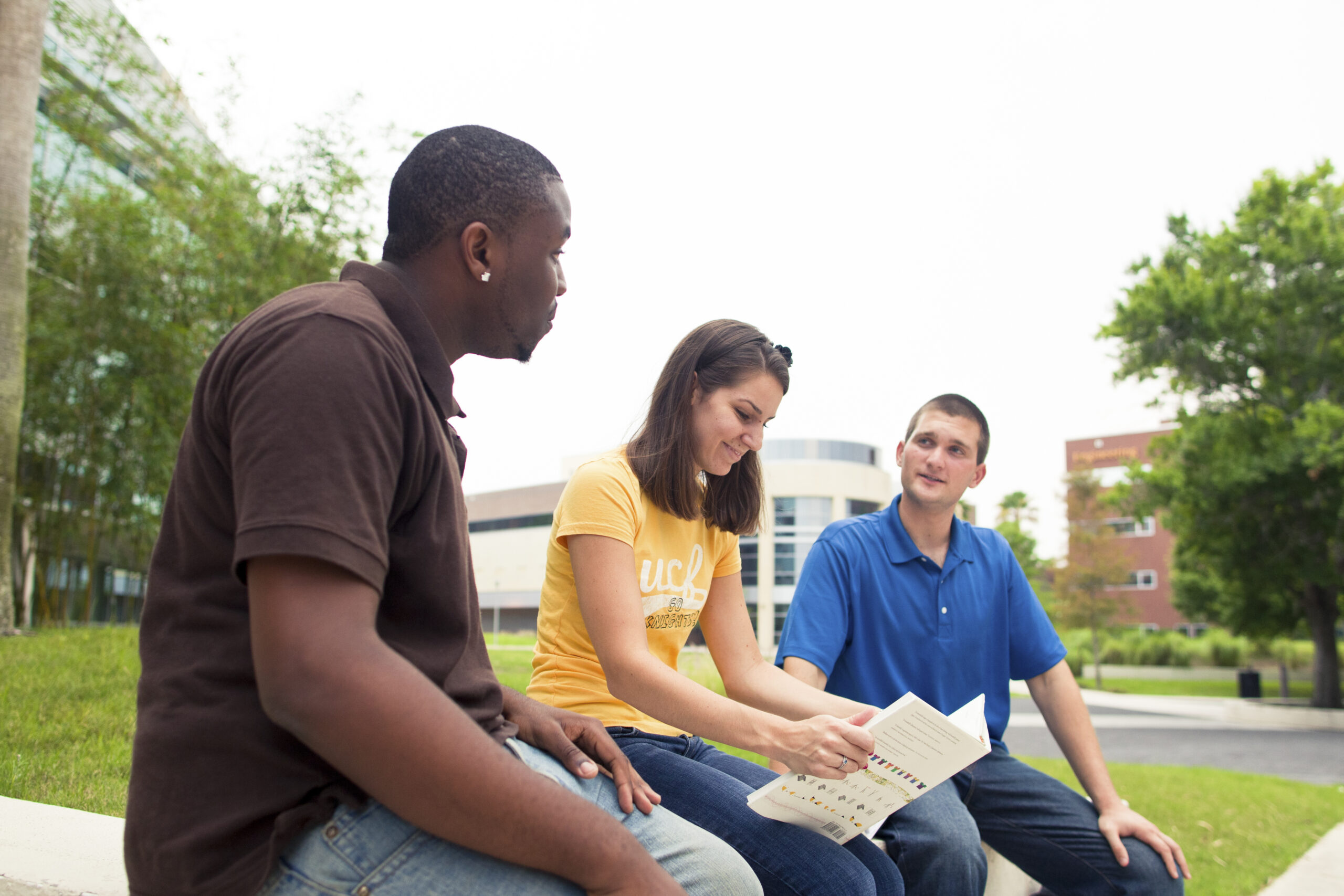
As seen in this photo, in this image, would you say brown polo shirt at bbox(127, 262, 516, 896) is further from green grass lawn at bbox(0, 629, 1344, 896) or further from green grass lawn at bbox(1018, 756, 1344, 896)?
green grass lawn at bbox(1018, 756, 1344, 896)

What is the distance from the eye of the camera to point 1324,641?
20297mm

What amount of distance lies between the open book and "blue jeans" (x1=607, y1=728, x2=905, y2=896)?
0.04 m

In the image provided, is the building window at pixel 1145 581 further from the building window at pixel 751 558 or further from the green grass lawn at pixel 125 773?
the green grass lawn at pixel 125 773

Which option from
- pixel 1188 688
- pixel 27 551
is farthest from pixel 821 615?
pixel 1188 688

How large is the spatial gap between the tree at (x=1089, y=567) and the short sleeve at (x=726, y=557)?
97.1 feet

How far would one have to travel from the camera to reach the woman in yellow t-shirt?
1.89 meters

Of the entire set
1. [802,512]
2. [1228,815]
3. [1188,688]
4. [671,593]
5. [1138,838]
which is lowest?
[1188,688]

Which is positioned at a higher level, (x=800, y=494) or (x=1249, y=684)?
(x=800, y=494)

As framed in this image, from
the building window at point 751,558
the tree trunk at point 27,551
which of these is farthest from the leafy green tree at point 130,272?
the building window at point 751,558

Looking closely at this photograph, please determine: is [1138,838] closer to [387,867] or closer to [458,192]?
[387,867]

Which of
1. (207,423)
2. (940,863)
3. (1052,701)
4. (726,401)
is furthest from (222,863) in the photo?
(1052,701)

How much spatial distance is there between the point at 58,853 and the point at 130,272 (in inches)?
380

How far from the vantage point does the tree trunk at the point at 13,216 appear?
7707 millimetres

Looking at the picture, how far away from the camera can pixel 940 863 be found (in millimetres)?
2367
